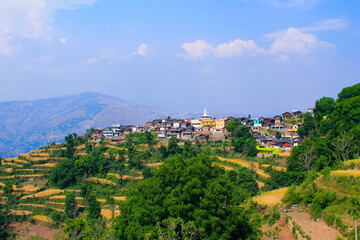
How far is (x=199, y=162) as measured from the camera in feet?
37.3

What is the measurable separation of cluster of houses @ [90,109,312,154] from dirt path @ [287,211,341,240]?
20.4 metres

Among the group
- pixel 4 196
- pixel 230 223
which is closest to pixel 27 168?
pixel 4 196

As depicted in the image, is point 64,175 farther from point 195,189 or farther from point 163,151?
point 195,189

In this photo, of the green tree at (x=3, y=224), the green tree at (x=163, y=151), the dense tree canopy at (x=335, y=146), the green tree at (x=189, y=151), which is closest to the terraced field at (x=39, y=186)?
Result: the green tree at (x=3, y=224)

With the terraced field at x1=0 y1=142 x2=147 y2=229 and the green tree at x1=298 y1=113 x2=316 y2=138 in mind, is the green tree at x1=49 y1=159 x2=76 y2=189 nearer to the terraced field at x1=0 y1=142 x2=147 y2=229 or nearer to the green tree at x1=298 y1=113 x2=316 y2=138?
the terraced field at x1=0 y1=142 x2=147 y2=229

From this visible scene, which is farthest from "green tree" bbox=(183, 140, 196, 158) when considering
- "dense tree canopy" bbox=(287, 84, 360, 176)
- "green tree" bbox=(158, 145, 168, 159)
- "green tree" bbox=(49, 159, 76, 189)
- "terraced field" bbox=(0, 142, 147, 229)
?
"green tree" bbox=(49, 159, 76, 189)

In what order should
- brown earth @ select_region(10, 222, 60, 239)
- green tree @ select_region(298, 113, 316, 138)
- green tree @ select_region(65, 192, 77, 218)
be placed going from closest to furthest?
brown earth @ select_region(10, 222, 60, 239), green tree @ select_region(65, 192, 77, 218), green tree @ select_region(298, 113, 316, 138)

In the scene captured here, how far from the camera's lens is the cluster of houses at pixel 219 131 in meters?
36.6

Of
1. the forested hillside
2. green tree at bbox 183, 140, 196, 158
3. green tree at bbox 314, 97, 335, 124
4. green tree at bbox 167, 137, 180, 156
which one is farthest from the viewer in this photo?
green tree at bbox 314, 97, 335, 124

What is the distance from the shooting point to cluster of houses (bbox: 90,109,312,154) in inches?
1440

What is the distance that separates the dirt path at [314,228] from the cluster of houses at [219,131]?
20.4 meters

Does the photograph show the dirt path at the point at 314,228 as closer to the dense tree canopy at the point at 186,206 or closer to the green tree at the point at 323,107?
Result: the dense tree canopy at the point at 186,206

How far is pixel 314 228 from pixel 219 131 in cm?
3268

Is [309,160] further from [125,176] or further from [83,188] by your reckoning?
[83,188]
